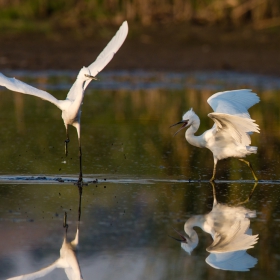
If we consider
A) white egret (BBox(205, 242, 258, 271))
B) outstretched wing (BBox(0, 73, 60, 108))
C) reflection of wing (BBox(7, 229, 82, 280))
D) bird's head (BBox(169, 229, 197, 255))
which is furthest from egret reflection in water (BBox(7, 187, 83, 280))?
outstretched wing (BBox(0, 73, 60, 108))

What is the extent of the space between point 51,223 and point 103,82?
10.9 meters

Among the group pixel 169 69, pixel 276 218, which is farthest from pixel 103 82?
pixel 276 218

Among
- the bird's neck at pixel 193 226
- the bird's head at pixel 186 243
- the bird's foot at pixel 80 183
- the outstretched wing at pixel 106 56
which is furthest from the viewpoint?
the outstretched wing at pixel 106 56

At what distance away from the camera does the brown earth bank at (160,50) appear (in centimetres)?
1881

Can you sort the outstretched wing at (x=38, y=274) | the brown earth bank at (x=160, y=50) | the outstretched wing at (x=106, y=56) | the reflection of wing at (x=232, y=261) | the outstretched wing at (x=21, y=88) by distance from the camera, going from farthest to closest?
the brown earth bank at (x=160, y=50) < the outstretched wing at (x=106, y=56) < the outstretched wing at (x=21, y=88) < the reflection of wing at (x=232, y=261) < the outstretched wing at (x=38, y=274)

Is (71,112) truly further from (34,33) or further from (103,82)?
(34,33)

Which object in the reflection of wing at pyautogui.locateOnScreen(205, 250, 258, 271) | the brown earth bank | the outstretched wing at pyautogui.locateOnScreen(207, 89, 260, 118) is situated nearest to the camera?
the reflection of wing at pyautogui.locateOnScreen(205, 250, 258, 271)

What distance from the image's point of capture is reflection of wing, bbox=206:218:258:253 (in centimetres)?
586

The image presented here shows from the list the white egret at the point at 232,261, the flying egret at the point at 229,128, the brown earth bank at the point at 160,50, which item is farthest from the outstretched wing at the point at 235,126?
the brown earth bank at the point at 160,50

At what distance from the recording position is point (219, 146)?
8.83 metres

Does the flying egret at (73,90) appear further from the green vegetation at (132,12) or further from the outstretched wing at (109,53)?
the green vegetation at (132,12)

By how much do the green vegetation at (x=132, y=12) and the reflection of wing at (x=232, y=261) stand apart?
53.3ft

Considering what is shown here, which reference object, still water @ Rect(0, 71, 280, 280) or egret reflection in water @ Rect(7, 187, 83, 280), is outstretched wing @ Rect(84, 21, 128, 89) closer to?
still water @ Rect(0, 71, 280, 280)

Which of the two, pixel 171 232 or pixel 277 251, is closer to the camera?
pixel 277 251
